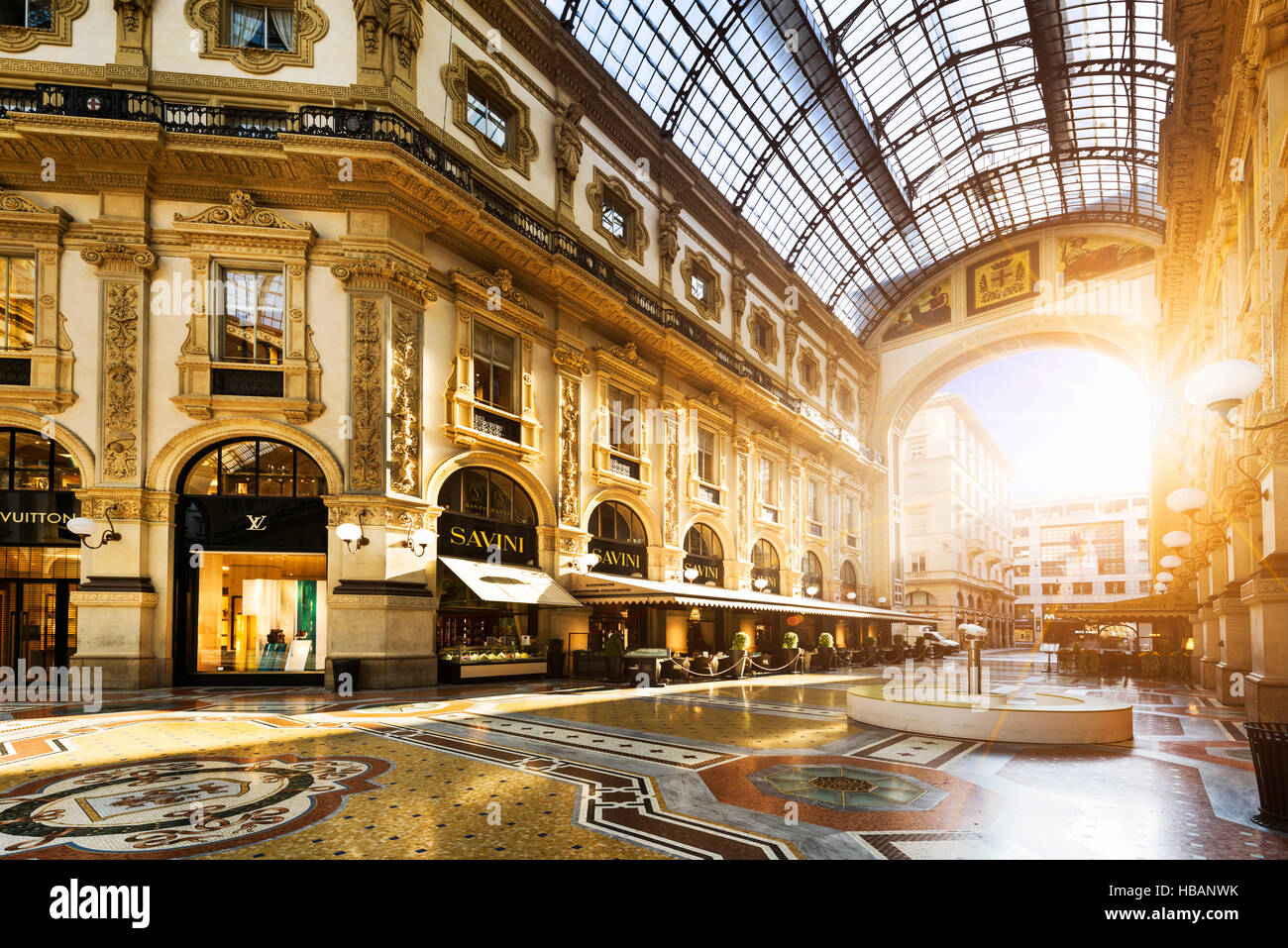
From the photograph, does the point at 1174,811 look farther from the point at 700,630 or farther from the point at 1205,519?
the point at 700,630

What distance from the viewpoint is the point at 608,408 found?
2212 cm

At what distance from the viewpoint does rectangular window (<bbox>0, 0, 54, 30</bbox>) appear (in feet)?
49.7

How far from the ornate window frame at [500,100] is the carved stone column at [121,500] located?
7550 millimetres

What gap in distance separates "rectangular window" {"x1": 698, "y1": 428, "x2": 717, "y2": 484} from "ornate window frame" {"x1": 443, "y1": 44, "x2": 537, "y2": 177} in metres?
11.1

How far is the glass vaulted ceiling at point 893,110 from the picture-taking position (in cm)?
2342

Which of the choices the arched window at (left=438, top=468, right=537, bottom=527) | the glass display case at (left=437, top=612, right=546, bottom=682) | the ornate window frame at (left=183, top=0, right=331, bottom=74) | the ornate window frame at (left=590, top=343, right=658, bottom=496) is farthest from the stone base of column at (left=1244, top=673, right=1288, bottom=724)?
the ornate window frame at (left=183, top=0, right=331, bottom=74)

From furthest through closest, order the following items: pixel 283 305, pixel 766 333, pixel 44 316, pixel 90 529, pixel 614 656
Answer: pixel 766 333
pixel 614 656
pixel 283 305
pixel 44 316
pixel 90 529

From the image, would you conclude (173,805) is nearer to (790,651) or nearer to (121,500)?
(121,500)

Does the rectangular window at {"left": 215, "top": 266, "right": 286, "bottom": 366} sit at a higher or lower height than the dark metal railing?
lower

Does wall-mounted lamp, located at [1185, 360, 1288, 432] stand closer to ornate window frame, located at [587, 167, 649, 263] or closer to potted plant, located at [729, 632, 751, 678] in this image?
potted plant, located at [729, 632, 751, 678]

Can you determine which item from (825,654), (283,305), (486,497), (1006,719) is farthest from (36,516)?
(825,654)

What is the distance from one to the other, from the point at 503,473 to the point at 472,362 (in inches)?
111

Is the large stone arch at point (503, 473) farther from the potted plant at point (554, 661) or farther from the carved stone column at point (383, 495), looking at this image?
the potted plant at point (554, 661)

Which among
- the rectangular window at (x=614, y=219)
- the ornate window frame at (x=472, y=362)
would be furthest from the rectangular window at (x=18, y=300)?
the rectangular window at (x=614, y=219)
